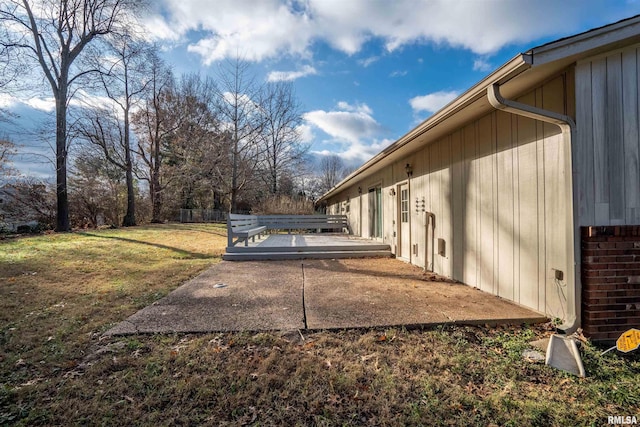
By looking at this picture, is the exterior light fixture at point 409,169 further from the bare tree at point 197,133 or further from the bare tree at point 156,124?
the bare tree at point 156,124

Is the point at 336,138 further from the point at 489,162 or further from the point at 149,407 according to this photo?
the point at 149,407

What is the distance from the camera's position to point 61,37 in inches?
469

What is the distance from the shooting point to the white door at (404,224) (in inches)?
255

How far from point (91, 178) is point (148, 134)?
19.8ft

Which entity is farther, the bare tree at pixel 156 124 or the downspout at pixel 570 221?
the bare tree at pixel 156 124

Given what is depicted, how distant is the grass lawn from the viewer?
1.63 m

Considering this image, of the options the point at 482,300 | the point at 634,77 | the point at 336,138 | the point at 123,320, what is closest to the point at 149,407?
the point at 123,320

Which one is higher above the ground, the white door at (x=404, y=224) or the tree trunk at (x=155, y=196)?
the tree trunk at (x=155, y=196)

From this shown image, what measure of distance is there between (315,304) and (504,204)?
2.73m

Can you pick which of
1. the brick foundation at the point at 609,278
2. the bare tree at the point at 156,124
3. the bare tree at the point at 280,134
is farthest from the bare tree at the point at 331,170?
the brick foundation at the point at 609,278

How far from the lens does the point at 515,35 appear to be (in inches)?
203

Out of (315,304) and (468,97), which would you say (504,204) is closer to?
(468,97)

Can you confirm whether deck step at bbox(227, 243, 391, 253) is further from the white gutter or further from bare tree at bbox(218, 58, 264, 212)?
bare tree at bbox(218, 58, 264, 212)
